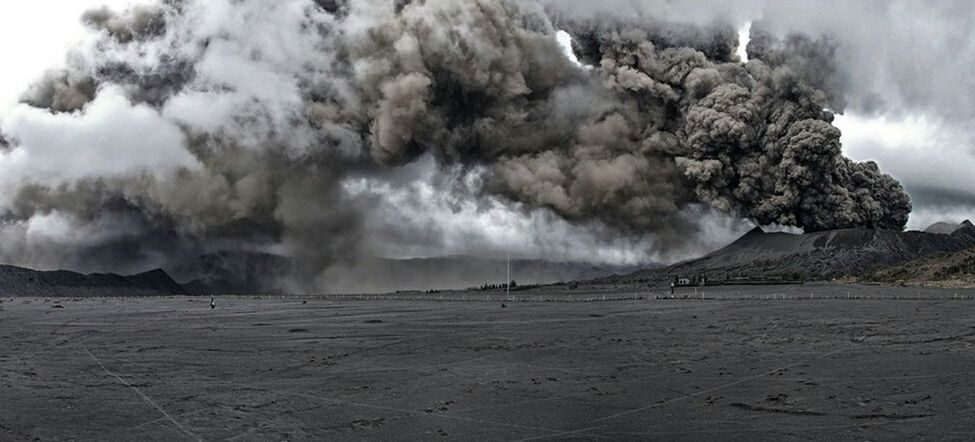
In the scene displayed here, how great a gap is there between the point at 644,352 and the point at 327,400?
1509cm

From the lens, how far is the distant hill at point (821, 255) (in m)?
165

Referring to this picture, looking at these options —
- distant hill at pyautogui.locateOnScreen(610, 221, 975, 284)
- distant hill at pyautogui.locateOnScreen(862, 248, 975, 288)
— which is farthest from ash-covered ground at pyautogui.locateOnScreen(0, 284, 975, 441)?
distant hill at pyautogui.locateOnScreen(610, 221, 975, 284)

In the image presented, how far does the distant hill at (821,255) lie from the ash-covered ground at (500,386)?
132m

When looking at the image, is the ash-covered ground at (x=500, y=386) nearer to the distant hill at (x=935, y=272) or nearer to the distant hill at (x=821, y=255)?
the distant hill at (x=935, y=272)

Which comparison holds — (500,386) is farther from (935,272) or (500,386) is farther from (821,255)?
(821,255)

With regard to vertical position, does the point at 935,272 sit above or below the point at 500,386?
above

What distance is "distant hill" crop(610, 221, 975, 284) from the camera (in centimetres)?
16512

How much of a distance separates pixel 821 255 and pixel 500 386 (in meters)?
163

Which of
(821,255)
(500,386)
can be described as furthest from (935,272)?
(500,386)

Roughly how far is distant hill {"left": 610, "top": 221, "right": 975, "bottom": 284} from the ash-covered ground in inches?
5207

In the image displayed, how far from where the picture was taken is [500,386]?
2256 centimetres

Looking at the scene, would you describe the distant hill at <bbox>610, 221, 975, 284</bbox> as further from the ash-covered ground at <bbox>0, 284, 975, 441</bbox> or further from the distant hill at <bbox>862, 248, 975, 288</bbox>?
the ash-covered ground at <bbox>0, 284, 975, 441</bbox>

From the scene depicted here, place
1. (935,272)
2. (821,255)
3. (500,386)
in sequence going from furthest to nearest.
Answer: (821,255) → (935,272) → (500,386)

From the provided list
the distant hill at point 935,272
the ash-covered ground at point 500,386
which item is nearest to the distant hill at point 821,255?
the distant hill at point 935,272
